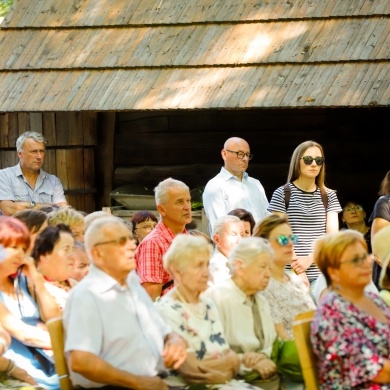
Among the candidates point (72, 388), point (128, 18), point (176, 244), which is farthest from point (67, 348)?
point (128, 18)

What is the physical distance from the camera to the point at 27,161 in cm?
1091

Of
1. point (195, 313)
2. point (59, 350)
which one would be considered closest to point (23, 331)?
point (59, 350)

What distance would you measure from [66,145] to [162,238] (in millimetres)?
4848

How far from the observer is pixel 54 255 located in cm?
707

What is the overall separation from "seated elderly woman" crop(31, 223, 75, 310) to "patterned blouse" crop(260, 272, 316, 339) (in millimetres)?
1208

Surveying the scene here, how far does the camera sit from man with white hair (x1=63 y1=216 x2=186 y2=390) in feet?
19.9

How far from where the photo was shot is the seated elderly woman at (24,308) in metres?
6.69

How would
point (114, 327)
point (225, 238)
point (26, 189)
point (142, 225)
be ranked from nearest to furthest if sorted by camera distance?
point (114, 327) < point (225, 238) < point (142, 225) < point (26, 189)

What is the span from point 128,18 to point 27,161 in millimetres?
2423

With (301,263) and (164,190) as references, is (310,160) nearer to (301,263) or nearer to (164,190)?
(301,263)

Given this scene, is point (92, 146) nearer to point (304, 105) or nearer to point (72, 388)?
point (304, 105)

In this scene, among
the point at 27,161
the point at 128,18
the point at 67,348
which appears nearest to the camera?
the point at 67,348

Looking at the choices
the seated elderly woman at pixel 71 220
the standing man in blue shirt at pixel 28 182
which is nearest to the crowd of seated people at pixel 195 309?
the seated elderly woman at pixel 71 220

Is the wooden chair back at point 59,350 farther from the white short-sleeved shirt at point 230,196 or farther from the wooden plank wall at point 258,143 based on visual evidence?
the wooden plank wall at point 258,143
